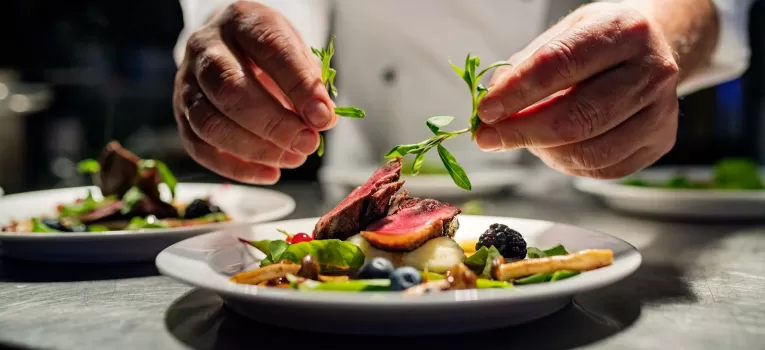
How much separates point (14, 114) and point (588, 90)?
5.99 meters

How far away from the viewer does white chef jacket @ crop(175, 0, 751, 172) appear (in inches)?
139

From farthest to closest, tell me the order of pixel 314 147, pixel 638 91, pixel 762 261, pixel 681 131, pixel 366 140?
1. pixel 681 131
2. pixel 366 140
3. pixel 762 261
4. pixel 314 147
5. pixel 638 91

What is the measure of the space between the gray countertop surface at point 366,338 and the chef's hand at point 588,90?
0.33m

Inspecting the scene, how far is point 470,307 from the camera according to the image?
1030 millimetres

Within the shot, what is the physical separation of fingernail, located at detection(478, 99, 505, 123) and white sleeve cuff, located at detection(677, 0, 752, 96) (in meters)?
1.31

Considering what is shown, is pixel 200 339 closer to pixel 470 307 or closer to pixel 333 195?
pixel 470 307

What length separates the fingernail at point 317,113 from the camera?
153 cm

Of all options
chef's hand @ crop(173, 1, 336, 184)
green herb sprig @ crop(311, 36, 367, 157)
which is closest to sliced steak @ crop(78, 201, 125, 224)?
chef's hand @ crop(173, 1, 336, 184)

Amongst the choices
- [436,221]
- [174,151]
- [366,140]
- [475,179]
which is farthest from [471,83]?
[174,151]

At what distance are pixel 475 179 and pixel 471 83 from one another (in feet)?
5.60

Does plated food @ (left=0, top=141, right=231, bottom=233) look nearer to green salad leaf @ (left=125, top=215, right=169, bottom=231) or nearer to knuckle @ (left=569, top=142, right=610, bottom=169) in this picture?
green salad leaf @ (left=125, top=215, right=169, bottom=231)

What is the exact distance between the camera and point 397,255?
1391 mm

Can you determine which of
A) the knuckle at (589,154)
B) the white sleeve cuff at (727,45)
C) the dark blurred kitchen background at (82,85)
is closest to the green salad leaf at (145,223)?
the knuckle at (589,154)

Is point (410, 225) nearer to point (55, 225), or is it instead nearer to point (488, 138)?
point (488, 138)
